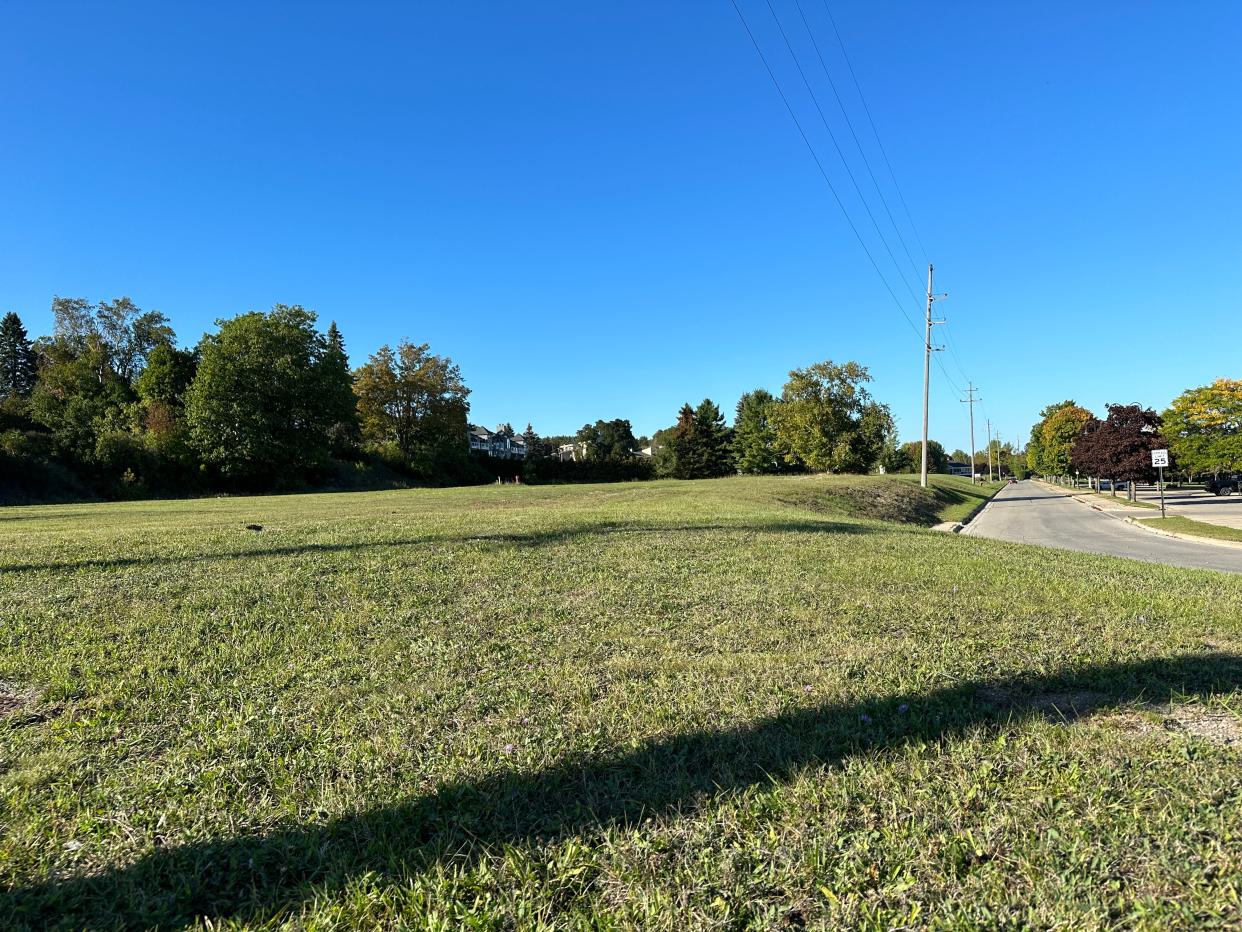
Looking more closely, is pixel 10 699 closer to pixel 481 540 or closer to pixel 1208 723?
pixel 481 540

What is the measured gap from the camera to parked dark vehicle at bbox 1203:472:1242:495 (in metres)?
46.7

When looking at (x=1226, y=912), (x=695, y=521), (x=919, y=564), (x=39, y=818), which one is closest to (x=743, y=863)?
(x=1226, y=912)

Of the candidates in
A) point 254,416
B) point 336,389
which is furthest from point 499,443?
point 254,416

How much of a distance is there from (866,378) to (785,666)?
57383mm

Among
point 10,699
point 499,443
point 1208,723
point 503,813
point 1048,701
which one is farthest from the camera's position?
point 499,443

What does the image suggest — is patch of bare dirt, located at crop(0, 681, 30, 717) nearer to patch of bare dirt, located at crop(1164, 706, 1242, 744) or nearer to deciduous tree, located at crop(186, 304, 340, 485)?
patch of bare dirt, located at crop(1164, 706, 1242, 744)

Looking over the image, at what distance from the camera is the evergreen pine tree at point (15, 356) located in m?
70.8

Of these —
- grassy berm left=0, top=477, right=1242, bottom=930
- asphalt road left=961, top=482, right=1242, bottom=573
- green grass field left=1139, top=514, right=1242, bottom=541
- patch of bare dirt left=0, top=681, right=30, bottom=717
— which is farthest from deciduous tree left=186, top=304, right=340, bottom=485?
green grass field left=1139, top=514, right=1242, bottom=541

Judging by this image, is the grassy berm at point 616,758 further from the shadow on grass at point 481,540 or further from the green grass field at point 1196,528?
the green grass field at point 1196,528

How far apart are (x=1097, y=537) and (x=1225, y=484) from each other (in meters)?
39.9

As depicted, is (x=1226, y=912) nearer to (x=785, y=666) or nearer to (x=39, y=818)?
(x=785, y=666)

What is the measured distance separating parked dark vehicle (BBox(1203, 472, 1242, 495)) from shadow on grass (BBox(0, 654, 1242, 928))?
58.5 metres

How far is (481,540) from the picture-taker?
10047 mm

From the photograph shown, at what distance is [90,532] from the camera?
1145 cm
